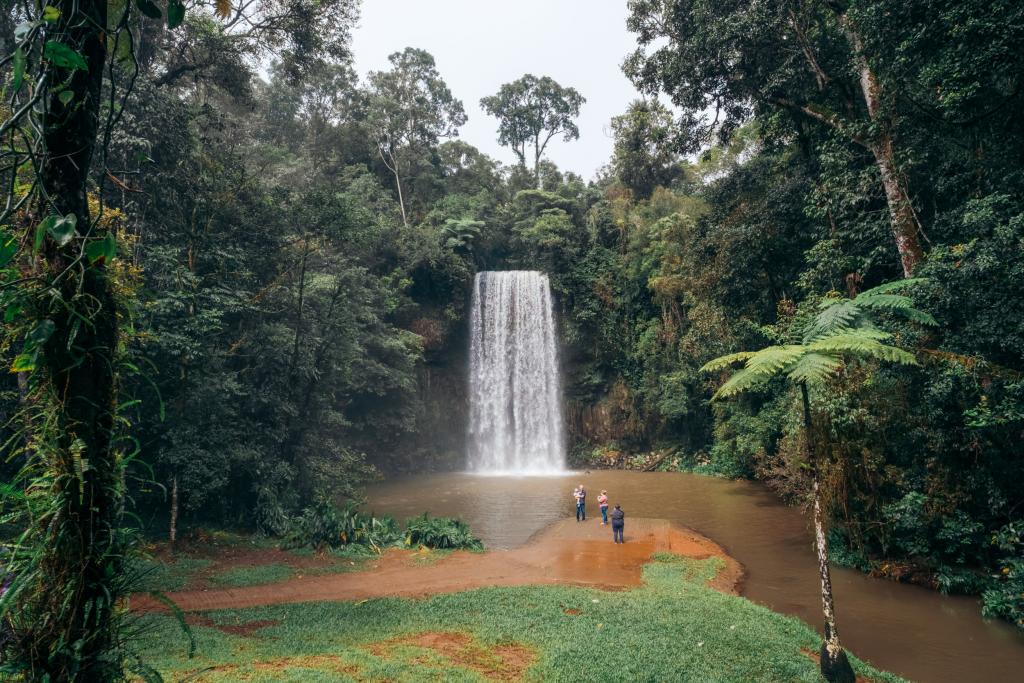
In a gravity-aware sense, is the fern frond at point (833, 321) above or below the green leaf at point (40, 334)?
above

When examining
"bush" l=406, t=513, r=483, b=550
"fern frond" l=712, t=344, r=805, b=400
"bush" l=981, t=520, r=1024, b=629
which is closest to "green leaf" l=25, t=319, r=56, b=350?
"fern frond" l=712, t=344, r=805, b=400

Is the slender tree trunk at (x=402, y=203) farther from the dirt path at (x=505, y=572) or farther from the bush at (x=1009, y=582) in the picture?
the bush at (x=1009, y=582)

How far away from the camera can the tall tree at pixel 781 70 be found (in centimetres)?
1133

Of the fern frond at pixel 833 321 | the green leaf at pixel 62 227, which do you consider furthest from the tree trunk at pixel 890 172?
the green leaf at pixel 62 227

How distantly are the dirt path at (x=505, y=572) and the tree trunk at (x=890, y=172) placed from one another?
7.50 meters

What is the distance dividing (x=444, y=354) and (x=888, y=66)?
859 inches

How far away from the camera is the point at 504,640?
24.3ft

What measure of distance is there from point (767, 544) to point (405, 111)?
3080 centimetres

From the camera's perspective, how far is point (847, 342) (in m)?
6.13

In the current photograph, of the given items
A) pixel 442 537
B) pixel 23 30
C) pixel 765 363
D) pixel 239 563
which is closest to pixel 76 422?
pixel 23 30

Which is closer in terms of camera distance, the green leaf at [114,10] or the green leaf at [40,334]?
the green leaf at [40,334]

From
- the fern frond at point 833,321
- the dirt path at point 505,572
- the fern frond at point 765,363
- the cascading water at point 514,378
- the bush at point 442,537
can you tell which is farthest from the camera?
the cascading water at point 514,378

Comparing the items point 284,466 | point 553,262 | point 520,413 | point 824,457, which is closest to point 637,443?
point 520,413

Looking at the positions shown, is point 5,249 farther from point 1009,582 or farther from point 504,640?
point 1009,582
